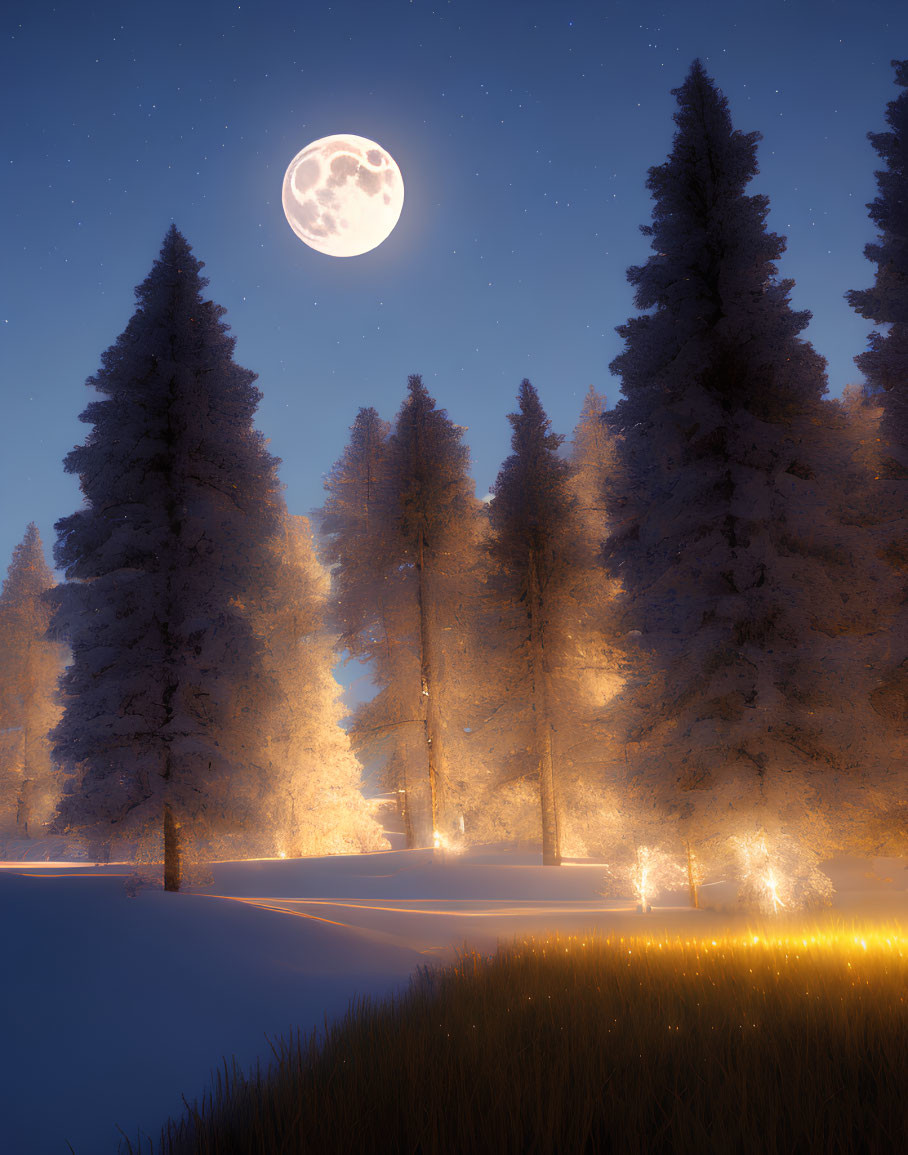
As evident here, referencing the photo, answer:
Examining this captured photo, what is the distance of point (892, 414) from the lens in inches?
425

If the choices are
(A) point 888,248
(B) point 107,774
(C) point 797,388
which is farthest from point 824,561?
(B) point 107,774

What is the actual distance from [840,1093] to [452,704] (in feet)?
54.2

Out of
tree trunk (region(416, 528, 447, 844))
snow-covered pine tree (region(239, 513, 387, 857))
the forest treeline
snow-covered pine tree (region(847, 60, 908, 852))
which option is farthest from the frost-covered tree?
snow-covered pine tree (region(847, 60, 908, 852))

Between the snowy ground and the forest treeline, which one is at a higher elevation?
the forest treeline

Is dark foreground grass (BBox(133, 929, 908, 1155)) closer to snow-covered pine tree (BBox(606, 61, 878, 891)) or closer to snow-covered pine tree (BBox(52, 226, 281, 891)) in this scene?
snow-covered pine tree (BBox(606, 61, 878, 891))

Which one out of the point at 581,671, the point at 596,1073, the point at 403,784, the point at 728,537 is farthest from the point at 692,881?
the point at 403,784

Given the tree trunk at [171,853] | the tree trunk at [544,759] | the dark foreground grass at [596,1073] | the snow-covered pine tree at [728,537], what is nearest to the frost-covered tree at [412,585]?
the tree trunk at [544,759]

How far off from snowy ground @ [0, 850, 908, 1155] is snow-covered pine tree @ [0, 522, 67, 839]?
784 inches

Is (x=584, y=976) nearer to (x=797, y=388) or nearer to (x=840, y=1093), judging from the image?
(x=840, y=1093)

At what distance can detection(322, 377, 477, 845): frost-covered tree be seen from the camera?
64.6 ft

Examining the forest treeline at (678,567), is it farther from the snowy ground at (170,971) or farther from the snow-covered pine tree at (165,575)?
the snowy ground at (170,971)

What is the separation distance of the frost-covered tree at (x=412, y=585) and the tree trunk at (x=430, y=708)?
1.2 inches

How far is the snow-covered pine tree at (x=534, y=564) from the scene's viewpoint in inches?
650

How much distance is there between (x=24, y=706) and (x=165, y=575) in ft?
70.9
